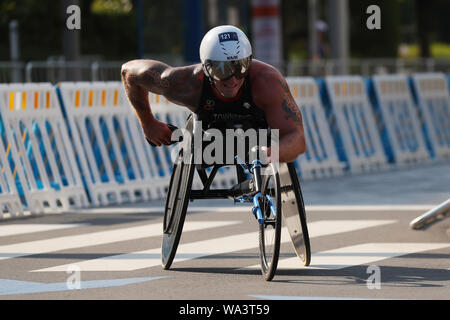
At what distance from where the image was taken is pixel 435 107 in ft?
67.0

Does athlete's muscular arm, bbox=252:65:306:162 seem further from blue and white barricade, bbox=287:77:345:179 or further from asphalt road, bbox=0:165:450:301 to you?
blue and white barricade, bbox=287:77:345:179

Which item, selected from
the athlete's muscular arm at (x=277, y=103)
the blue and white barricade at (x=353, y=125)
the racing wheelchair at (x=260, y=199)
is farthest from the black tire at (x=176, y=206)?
the blue and white barricade at (x=353, y=125)

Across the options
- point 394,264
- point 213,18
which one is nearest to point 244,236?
point 394,264

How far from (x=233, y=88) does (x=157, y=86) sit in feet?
2.36

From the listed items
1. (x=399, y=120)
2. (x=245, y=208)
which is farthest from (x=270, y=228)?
(x=399, y=120)

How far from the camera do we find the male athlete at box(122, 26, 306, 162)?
24.7 feet

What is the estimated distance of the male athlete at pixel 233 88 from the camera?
753 centimetres

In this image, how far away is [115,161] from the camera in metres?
14.5

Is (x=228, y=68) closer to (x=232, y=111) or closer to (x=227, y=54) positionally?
(x=227, y=54)

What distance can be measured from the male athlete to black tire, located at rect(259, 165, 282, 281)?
0.21m
